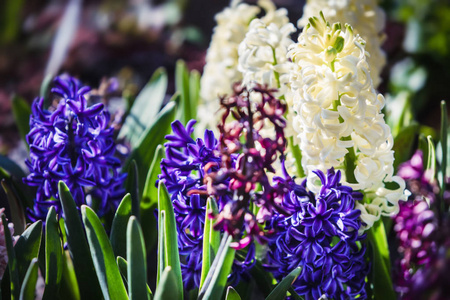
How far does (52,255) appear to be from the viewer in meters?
0.68

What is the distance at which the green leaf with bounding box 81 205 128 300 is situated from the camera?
633mm

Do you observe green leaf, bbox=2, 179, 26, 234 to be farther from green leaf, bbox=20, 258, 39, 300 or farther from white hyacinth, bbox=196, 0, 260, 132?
white hyacinth, bbox=196, 0, 260, 132

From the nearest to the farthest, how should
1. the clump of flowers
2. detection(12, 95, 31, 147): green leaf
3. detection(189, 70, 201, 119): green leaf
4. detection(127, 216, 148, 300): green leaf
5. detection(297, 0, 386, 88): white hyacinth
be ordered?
the clump of flowers
detection(127, 216, 148, 300): green leaf
detection(297, 0, 386, 88): white hyacinth
detection(12, 95, 31, 147): green leaf
detection(189, 70, 201, 119): green leaf

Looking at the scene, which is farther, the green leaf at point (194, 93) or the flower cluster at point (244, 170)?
the green leaf at point (194, 93)

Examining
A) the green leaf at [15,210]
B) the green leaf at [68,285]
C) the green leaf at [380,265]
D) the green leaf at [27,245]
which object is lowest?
the green leaf at [380,265]

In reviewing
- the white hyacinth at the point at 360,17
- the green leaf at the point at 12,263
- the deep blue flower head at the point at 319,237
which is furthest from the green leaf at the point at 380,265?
the green leaf at the point at 12,263

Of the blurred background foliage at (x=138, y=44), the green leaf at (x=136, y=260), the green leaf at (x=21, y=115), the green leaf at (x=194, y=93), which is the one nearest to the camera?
the green leaf at (x=136, y=260)

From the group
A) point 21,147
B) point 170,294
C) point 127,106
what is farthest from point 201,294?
point 21,147

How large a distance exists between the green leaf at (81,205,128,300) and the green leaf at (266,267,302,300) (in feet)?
0.63

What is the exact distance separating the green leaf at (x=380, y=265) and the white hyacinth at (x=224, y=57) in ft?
1.26

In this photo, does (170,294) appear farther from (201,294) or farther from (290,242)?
(290,242)

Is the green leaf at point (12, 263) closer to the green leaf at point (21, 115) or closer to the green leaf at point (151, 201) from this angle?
the green leaf at point (151, 201)

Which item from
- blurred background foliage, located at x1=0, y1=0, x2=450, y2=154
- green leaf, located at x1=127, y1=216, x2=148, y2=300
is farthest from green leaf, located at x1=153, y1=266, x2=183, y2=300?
blurred background foliage, located at x1=0, y1=0, x2=450, y2=154

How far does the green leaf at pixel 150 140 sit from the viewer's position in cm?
91
